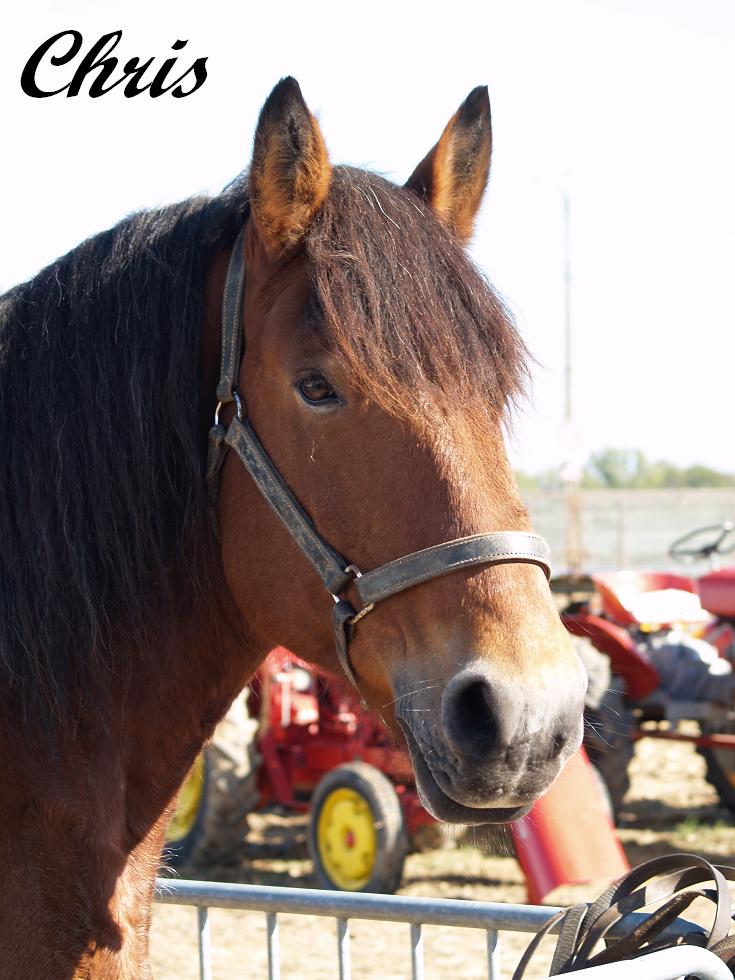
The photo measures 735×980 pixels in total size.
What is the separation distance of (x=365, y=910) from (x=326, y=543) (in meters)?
1.00

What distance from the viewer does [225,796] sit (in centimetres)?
735

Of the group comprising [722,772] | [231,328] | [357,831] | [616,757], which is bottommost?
[722,772]

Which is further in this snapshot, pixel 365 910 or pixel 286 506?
pixel 365 910

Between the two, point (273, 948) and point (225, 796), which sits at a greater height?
point (273, 948)

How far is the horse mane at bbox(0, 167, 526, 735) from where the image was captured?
1.97 m

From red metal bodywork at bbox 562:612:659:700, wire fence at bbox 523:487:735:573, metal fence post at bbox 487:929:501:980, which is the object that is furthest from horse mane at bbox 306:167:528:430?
wire fence at bbox 523:487:735:573

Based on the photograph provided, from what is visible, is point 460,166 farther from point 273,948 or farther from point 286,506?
point 273,948

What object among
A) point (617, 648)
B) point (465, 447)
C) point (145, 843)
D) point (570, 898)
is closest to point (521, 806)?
point (465, 447)

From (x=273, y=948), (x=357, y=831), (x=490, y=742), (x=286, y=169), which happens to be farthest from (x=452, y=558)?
(x=357, y=831)

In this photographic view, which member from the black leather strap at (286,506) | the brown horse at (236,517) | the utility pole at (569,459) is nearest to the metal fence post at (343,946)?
the brown horse at (236,517)

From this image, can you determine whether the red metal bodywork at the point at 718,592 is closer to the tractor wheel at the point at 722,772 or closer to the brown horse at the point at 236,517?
the tractor wheel at the point at 722,772

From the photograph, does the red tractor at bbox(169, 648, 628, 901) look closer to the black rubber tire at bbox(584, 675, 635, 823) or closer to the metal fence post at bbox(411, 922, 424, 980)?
the black rubber tire at bbox(584, 675, 635, 823)

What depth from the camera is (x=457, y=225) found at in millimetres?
2449

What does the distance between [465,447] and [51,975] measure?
3.82ft
